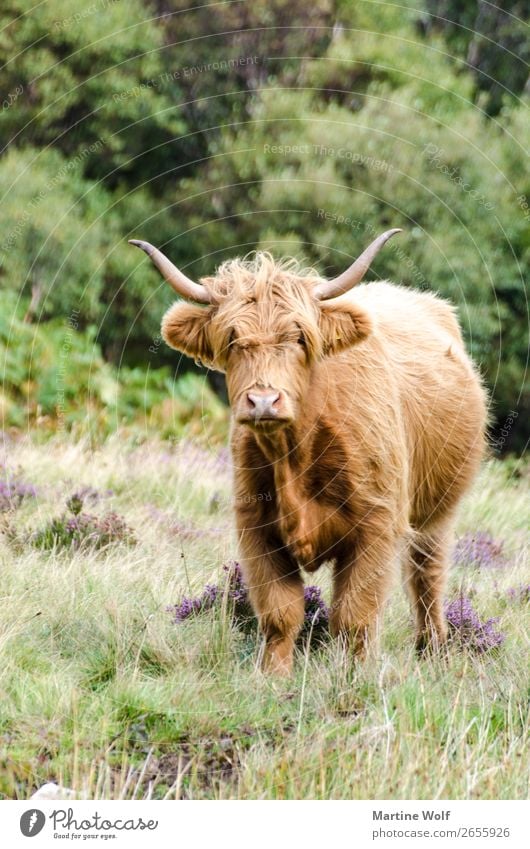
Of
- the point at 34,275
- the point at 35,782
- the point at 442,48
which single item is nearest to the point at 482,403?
the point at 35,782

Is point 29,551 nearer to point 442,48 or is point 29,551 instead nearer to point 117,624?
point 117,624

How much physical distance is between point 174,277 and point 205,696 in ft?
6.20

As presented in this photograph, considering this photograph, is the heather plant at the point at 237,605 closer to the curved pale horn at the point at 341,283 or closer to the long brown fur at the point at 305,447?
the long brown fur at the point at 305,447

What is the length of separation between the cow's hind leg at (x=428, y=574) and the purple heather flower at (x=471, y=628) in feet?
0.46

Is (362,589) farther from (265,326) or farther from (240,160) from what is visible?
(240,160)

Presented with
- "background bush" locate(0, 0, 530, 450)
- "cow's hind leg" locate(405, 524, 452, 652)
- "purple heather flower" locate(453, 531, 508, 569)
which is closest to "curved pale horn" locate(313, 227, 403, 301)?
"cow's hind leg" locate(405, 524, 452, 652)

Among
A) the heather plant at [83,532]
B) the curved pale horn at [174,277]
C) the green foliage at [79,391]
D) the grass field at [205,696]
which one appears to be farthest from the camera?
the green foliage at [79,391]

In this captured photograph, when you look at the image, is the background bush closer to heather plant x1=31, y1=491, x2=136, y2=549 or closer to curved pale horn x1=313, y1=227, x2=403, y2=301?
heather plant x1=31, y1=491, x2=136, y2=549

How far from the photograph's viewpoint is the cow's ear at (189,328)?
552 cm

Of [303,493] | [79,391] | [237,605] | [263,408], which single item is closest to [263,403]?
[263,408]

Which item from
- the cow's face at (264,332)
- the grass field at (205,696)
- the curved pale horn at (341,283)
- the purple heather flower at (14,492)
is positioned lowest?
the grass field at (205,696)

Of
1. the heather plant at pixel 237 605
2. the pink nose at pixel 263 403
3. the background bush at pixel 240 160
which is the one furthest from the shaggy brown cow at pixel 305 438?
the background bush at pixel 240 160

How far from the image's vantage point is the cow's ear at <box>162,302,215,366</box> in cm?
552

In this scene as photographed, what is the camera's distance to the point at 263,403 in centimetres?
478
